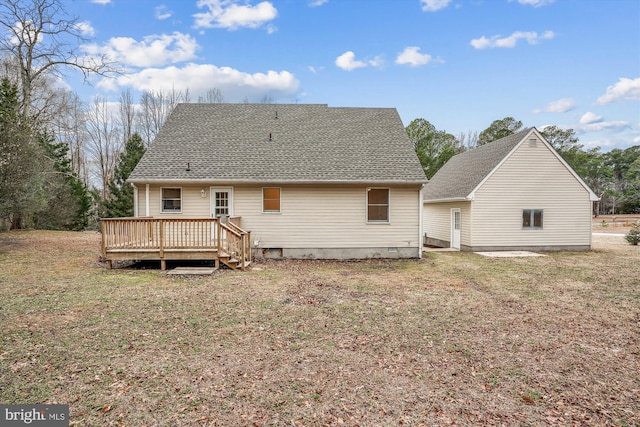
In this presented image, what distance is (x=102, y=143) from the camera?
32531 millimetres

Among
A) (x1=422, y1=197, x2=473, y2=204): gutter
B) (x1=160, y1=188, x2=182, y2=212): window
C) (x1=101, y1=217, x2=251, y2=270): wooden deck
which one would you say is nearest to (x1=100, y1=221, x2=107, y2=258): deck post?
→ (x1=101, y1=217, x2=251, y2=270): wooden deck

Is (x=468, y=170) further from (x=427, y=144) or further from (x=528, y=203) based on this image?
(x=427, y=144)

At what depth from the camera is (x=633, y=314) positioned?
6.05 metres

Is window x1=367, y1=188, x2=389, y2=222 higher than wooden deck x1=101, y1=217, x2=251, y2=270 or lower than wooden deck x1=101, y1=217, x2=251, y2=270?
higher

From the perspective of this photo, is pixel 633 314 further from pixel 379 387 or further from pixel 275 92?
pixel 275 92

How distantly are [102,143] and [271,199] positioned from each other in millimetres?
29481

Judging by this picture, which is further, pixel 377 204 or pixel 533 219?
pixel 533 219

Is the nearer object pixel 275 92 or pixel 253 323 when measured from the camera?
pixel 253 323

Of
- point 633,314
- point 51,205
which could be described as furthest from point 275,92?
point 633,314

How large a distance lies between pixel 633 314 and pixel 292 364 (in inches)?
258

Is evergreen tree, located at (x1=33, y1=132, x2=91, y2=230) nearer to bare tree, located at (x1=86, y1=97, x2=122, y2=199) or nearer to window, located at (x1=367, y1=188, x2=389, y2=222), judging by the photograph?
bare tree, located at (x1=86, y1=97, x2=122, y2=199)

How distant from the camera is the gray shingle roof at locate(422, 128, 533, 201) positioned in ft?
49.3

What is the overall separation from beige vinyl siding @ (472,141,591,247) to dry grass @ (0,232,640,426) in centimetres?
643

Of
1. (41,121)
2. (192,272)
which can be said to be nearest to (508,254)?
(192,272)
